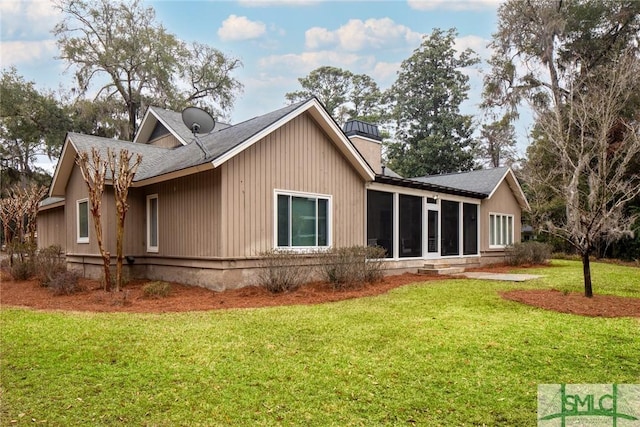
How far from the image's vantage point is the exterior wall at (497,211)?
16656 millimetres

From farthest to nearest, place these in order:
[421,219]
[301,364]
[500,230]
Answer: [500,230], [421,219], [301,364]

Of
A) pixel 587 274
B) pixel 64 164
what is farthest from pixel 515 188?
pixel 64 164

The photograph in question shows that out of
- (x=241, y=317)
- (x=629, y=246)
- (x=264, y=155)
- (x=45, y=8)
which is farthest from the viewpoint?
(x=45, y=8)

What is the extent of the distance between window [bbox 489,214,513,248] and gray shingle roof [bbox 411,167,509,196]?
4.14 feet

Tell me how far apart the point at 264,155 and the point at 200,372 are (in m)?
6.13

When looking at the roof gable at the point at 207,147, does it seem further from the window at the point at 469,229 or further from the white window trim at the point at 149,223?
→ the window at the point at 469,229

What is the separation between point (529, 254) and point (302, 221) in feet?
36.7

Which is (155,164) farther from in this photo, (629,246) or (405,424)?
(629,246)

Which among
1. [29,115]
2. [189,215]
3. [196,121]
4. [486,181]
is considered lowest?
[189,215]

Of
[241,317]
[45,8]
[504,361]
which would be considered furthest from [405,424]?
[45,8]

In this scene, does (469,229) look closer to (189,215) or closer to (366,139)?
(366,139)

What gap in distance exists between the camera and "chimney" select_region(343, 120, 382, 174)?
14820mm

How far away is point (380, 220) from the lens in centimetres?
1219

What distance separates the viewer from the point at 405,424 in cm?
307
